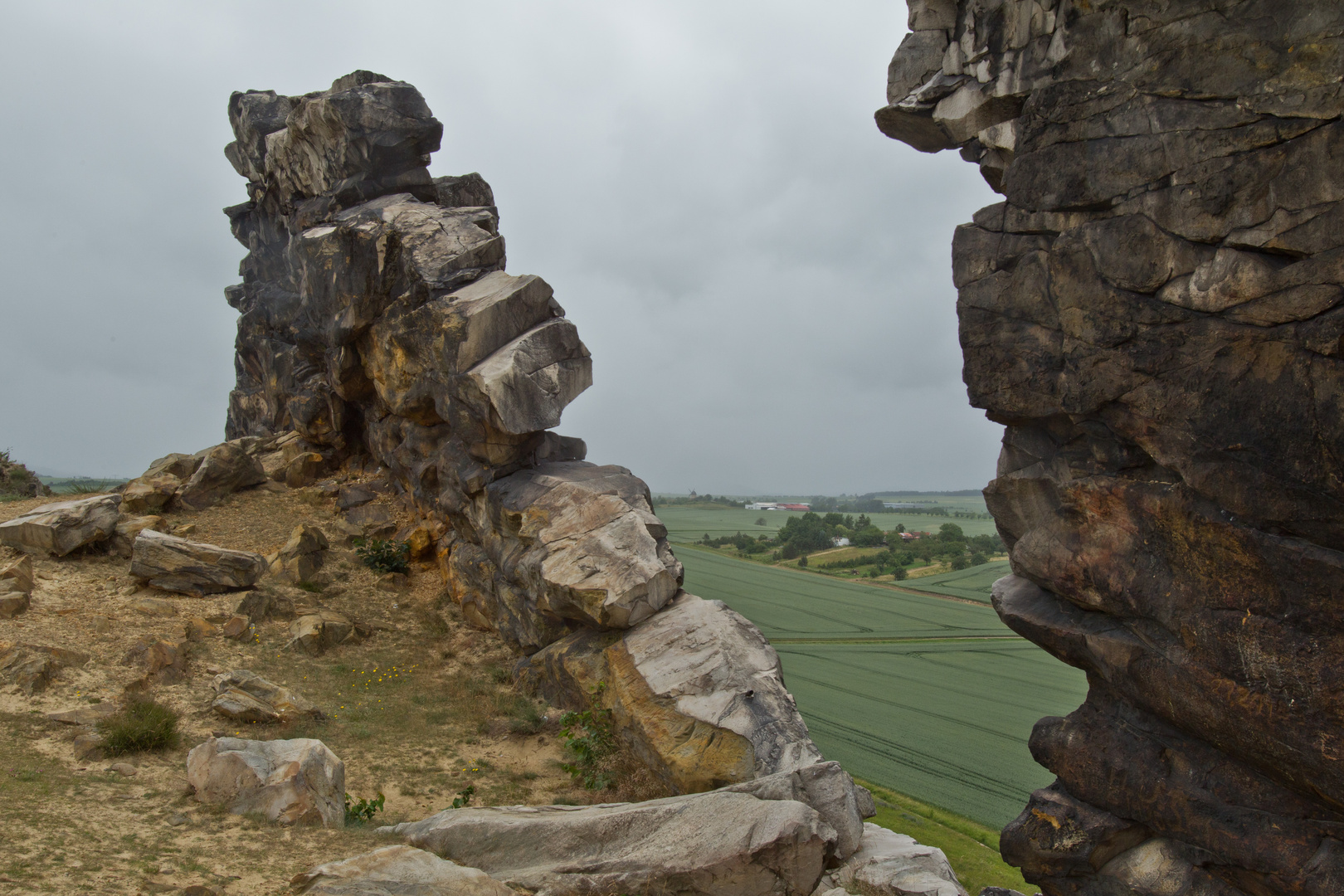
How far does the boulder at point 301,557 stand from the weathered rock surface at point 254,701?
6.81 m

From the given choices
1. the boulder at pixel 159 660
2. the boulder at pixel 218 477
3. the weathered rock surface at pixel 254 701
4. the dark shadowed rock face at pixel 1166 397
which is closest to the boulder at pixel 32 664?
the boulder at pixel 159 660

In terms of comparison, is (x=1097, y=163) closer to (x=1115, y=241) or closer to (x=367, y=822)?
(x=1115, y=241)

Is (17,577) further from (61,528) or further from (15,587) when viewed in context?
(61,528)

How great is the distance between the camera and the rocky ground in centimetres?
1054

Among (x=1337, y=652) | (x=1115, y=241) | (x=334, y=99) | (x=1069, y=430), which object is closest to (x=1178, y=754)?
(x=1337, y=652)

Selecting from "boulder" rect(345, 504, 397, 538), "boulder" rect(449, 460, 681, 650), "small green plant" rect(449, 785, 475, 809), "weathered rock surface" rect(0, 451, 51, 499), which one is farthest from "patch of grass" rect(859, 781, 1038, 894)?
"weathered rock surface" rect(0, 451, 51, 499)

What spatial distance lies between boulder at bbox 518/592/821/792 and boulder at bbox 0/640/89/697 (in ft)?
35.3

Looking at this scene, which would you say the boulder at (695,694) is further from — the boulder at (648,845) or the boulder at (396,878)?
the boulder at (396,878)

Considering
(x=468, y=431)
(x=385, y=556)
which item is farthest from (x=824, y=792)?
(x=385, y=556)

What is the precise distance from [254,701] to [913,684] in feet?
62.1

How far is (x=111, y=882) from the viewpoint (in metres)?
9.43

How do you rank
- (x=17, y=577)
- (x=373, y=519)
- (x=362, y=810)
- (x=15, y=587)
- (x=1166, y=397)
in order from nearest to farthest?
(x=1166, y=397) < (x=362, y=810) < (x=15, y=587) < (x=17, y=577) < (x=373, y=519)

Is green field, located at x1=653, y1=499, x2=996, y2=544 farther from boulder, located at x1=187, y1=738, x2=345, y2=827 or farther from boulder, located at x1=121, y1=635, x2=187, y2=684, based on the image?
boulder, located at x1=187, y1=738, x2=345, y2=827

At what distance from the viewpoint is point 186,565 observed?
22.1 metres
